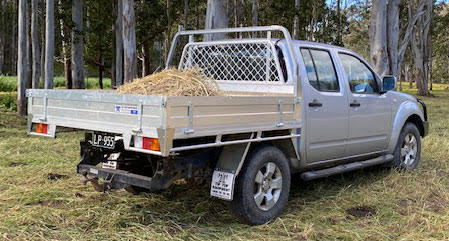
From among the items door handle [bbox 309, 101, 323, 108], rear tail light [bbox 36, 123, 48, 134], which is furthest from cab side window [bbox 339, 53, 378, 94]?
rear tail light [bbox 36, 123, 48, 134]

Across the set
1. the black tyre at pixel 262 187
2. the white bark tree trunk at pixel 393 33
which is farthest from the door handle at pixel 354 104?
the white bark tree trunk at pixel 393 33

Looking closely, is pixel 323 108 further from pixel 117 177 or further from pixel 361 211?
pixel 117 177

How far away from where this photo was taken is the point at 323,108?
5609 mm

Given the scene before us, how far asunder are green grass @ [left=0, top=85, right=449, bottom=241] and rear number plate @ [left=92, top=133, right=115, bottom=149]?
0.72 metres

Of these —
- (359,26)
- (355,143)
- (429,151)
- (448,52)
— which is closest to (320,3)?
(359,26)

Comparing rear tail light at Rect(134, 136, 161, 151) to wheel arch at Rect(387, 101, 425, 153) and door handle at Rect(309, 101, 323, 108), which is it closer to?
door handle at Rect(309, 101, 323, 108)

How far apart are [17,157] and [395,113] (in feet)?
19.1

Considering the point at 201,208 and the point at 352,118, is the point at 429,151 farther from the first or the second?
the point at 201,208

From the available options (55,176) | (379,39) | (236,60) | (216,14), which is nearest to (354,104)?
(236,60)

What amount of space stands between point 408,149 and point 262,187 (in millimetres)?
3581

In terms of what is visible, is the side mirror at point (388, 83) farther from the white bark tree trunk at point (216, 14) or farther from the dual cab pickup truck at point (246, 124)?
the white bark tree trunk at point (216, 14)

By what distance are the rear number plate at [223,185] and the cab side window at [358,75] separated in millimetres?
2426

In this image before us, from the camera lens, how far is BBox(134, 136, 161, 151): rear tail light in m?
3.89

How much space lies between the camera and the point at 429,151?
931cm
